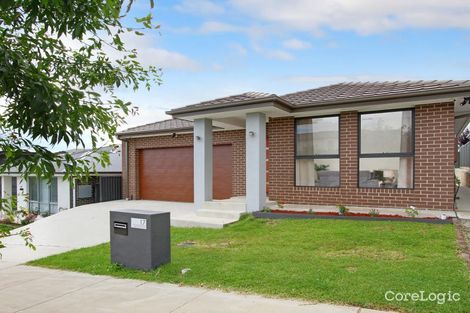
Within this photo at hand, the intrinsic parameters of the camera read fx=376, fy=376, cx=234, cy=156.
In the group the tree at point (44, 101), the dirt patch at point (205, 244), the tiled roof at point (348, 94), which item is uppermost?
the tiled roof at point (348, 94)

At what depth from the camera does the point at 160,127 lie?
55.5ft

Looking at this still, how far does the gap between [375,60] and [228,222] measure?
7597 mm

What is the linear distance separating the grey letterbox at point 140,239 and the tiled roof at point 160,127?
9.21 m

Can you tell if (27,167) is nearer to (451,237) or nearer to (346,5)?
(451,237)

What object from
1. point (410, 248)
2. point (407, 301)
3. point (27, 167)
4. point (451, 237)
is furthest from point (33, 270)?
point (451, 237)

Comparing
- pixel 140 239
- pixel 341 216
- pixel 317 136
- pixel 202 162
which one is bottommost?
pixel 341 216

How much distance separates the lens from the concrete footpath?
430 centimetres

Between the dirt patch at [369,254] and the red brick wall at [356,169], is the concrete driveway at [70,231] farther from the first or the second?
the dirt patch at [369,254]

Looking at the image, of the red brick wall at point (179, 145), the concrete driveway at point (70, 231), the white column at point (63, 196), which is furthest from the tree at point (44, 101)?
the white column at point (63, 196)

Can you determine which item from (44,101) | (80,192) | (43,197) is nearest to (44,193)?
(43,197)

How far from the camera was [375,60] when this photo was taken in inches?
501

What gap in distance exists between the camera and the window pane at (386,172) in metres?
9.89

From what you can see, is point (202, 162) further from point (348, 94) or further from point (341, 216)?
point (348, 94)

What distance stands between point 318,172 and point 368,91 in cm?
267
